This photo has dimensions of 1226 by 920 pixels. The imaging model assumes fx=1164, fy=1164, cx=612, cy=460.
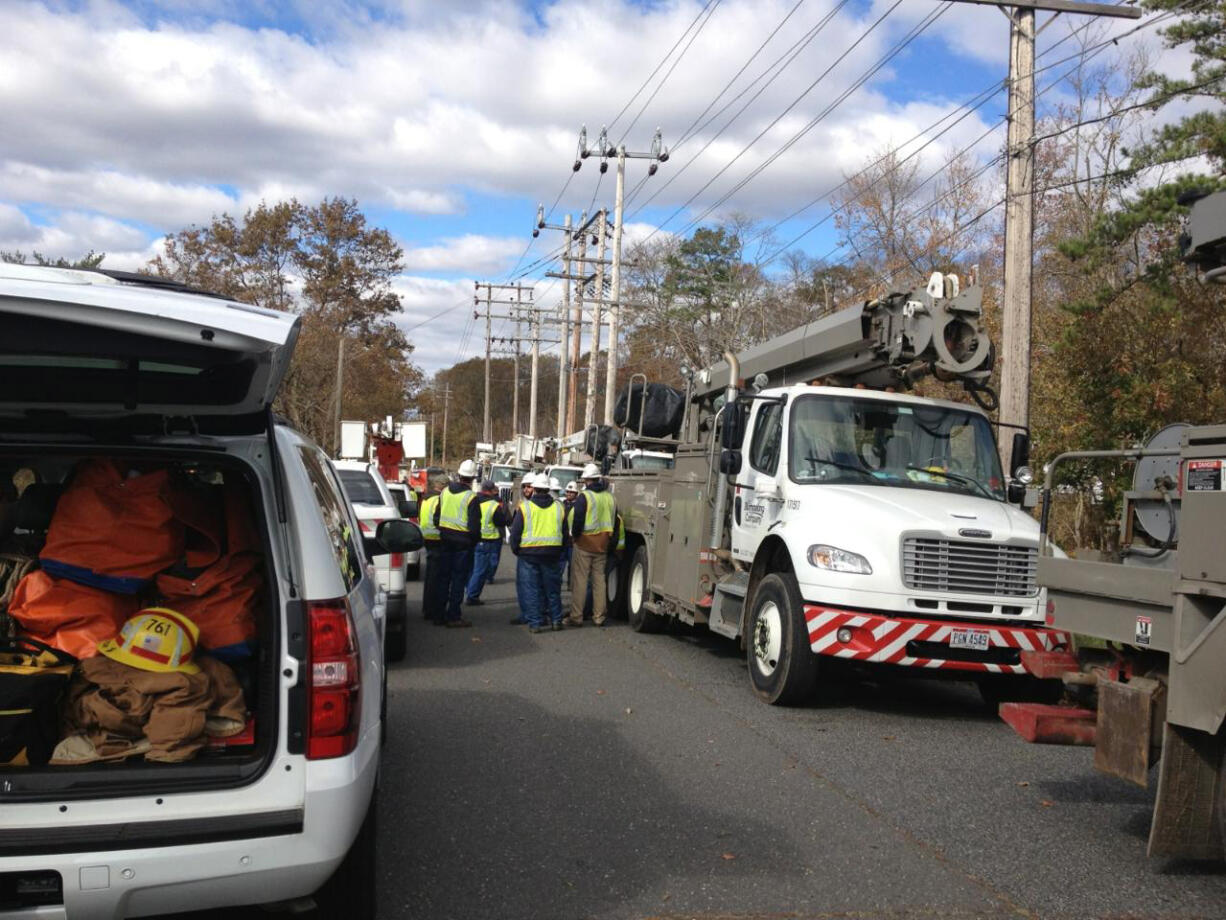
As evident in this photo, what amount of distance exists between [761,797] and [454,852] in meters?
1.83

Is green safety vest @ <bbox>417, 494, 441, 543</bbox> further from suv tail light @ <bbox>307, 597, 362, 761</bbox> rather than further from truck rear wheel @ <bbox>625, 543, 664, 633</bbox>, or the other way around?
suv tail light @ <bbox>307, 597, 362, 761</bbox>

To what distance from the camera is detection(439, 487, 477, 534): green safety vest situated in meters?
13.0

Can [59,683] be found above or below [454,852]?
above

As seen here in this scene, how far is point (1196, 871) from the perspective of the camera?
537 centimetres

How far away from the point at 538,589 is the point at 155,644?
9.40 meters

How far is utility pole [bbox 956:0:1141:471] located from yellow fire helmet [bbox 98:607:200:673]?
34.8 ft

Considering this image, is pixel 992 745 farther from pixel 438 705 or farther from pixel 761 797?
pixel 438 705

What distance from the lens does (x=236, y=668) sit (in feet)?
13.4

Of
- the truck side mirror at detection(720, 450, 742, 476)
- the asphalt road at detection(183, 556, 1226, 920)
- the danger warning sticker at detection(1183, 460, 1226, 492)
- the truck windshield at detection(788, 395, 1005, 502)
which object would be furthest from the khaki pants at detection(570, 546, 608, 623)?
the danger warning sticker at detection(1183, 460, 1226, 492)

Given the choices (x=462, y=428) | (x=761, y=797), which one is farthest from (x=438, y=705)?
(x=462, y=428)

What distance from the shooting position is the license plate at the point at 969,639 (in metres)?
8.26

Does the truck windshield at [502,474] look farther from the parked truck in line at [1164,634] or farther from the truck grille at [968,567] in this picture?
the parked truck in line at [1164,634]

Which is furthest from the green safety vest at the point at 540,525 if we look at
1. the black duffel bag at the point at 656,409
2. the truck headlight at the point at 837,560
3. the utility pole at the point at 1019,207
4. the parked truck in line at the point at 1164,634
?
the parked truck in line at the point at 1164,634

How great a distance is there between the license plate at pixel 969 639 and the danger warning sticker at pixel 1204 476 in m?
3.66
